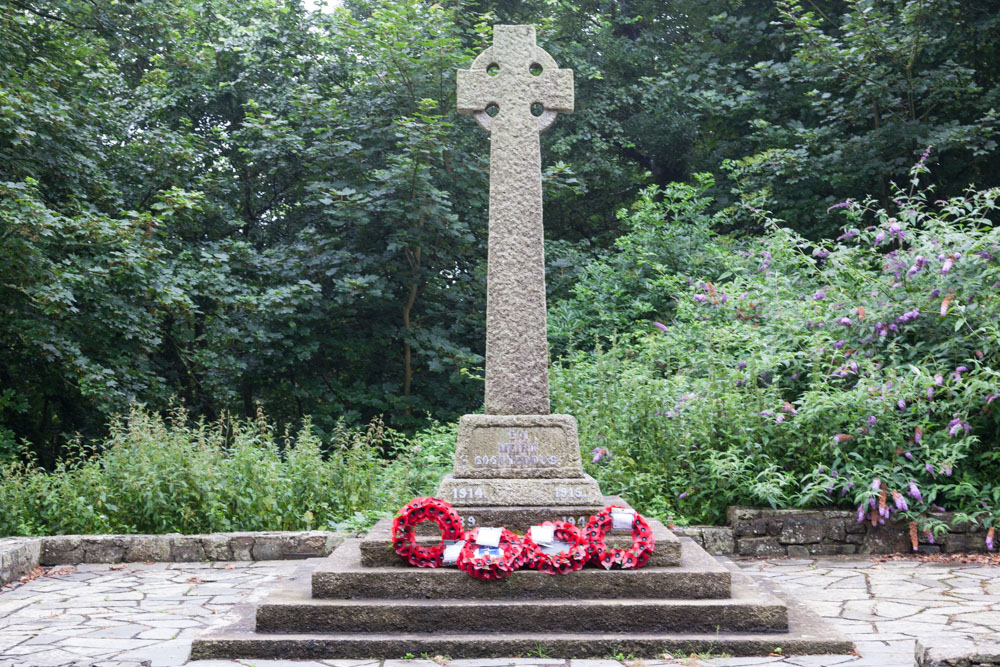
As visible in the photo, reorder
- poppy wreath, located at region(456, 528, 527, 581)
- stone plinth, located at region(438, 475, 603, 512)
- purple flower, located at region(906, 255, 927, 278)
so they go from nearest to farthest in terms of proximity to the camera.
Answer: poppy wreath, located at region(456, 528, 527, 581), stone plinth, located at region(438, 475, 603, 512), purple flower, located at region(906, 255, 927, 278)

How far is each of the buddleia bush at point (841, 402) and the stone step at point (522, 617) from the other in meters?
2.58

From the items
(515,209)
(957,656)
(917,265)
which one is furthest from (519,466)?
(917,265)

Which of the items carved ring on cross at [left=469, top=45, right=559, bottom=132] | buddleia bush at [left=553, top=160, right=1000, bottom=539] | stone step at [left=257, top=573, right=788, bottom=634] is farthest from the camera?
buddleia bush at [left=553, top=160, right=1000, bottom=539]

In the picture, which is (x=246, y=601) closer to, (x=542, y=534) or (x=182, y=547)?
(x=542, y=534)

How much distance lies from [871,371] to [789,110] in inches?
329

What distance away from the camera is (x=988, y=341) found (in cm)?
712

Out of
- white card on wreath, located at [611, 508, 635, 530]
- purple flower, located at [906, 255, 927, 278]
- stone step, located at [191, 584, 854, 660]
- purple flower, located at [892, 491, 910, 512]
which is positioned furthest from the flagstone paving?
purple flower, located at [906, 255, 927, 278]

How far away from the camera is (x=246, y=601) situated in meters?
5.08

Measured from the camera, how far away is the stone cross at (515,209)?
543cm

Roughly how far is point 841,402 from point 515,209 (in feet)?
11.1

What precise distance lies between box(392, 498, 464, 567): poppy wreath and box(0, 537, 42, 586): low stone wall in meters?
3.09

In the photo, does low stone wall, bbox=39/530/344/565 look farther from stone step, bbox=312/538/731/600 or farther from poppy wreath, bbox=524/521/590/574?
poppy wreath, bbox=524/521/590/574

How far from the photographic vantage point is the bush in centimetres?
730

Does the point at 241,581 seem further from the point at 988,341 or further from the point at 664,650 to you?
the point at 988,341
